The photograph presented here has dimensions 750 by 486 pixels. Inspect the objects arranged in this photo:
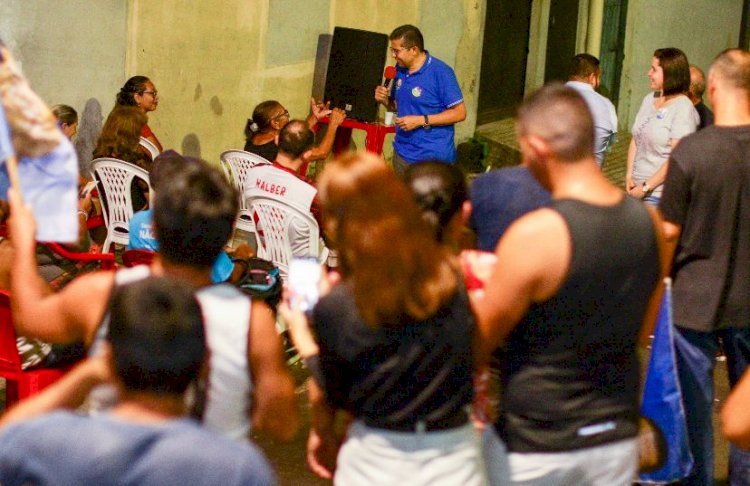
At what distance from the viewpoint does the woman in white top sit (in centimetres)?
755

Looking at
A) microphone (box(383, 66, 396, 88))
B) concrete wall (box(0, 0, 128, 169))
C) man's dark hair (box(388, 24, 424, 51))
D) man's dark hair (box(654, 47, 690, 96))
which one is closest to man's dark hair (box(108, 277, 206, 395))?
man's dark hair (box(654, 47, 690, 96))

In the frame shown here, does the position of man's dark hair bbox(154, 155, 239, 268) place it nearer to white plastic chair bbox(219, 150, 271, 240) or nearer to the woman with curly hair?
the woman with curly hair

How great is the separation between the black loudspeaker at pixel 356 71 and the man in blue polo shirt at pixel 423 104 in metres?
1.11

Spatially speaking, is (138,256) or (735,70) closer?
(735,70)

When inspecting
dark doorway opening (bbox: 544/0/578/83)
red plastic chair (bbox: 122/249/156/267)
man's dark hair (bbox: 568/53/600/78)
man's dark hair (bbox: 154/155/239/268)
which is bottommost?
red plastic chair (bbox: 122/249/156/267)

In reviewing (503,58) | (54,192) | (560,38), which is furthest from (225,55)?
(54,192)

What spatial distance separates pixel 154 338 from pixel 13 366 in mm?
2597

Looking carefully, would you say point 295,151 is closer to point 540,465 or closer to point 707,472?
point 707,472

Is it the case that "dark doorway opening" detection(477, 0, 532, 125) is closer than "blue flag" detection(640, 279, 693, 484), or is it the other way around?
"blue flag" detection(640, 279, 693, 484)

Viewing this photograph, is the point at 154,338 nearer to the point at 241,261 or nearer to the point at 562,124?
the point at 562,124

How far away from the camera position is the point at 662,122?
761cm

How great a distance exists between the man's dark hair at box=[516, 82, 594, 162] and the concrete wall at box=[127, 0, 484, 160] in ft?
23.1

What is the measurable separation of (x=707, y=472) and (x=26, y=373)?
107 inches

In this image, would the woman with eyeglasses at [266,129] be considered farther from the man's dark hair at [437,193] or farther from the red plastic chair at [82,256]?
the man's dark hair at [437,193]
